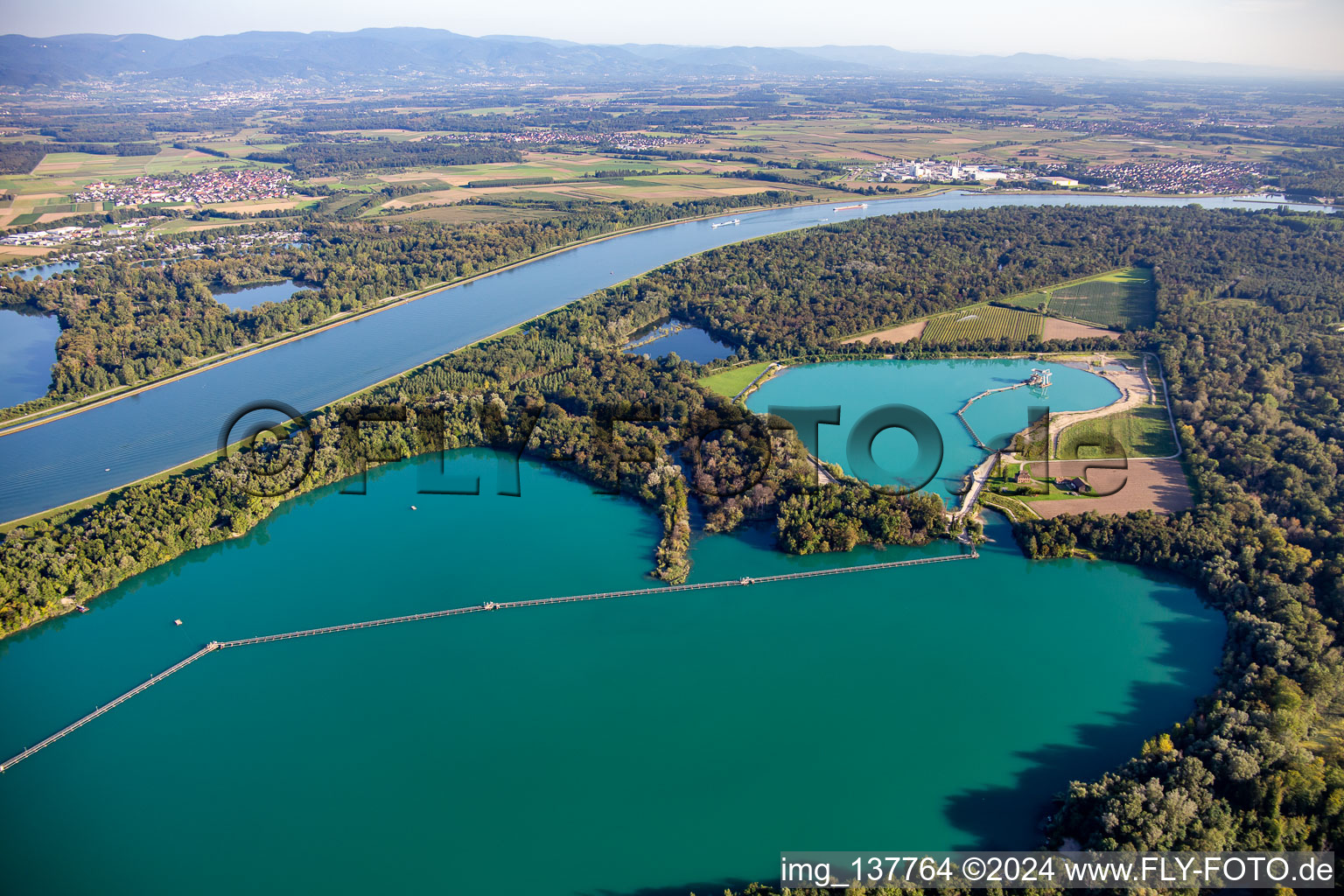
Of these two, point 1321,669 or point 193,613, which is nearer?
point 1321,669

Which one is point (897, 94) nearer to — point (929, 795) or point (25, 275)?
point (25, 275)

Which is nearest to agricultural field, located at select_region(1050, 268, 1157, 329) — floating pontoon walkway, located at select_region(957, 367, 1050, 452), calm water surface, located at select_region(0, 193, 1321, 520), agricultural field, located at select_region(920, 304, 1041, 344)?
agricultural field, located at select_region(920, 304, 1041, 344)

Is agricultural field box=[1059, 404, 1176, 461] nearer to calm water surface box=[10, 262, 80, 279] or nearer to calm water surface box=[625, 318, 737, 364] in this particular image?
calm water surface box=[625, 318, 737, 364]

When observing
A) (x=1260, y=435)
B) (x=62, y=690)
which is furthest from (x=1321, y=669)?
(x=62, y=690)

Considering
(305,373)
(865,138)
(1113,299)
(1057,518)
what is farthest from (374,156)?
(1057,518)

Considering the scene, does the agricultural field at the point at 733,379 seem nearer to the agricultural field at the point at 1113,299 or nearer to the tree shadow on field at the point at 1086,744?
the agricultural field at the point at 1113,299
